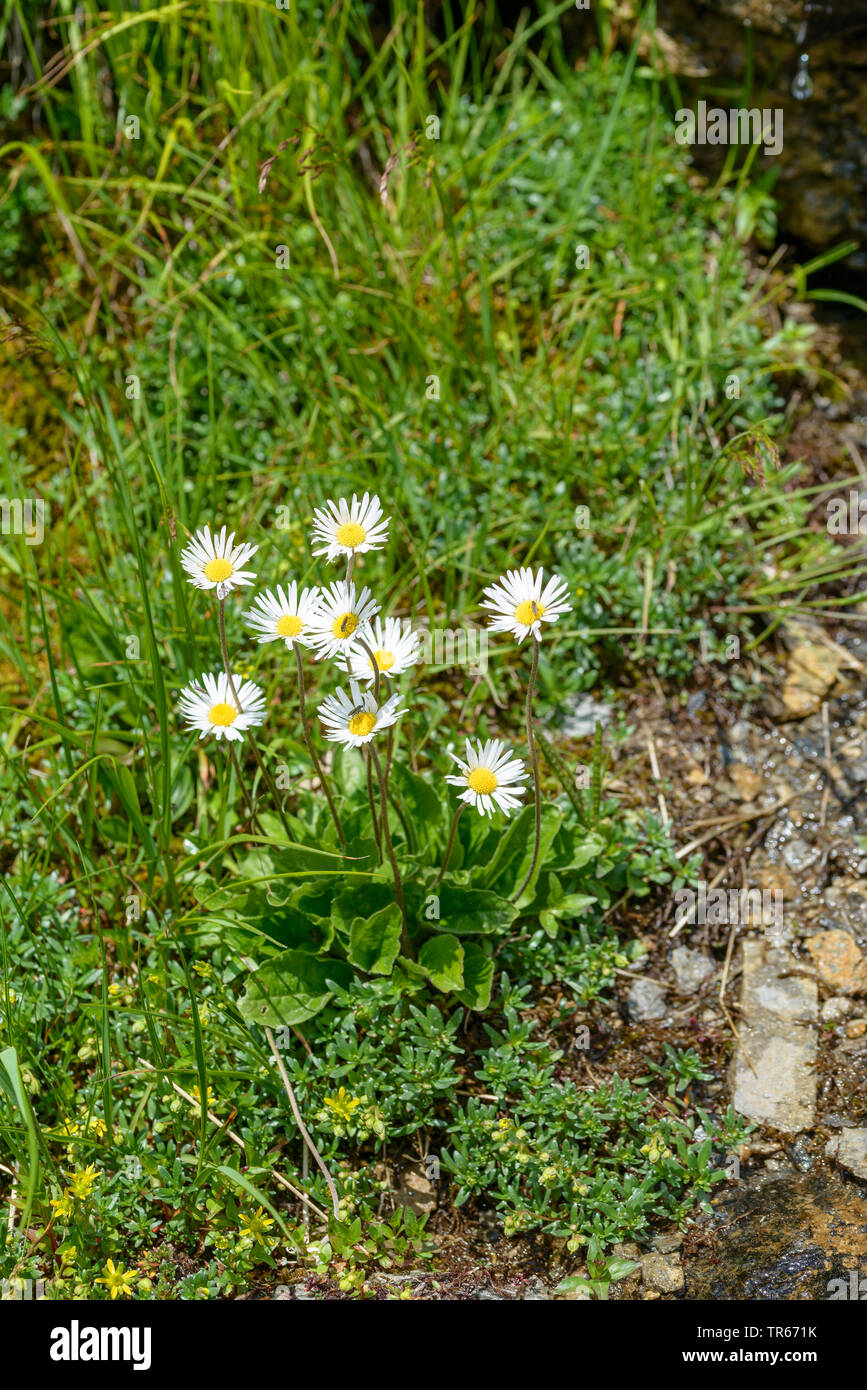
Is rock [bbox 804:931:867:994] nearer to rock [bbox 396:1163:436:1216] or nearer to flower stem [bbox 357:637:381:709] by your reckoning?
rock [bbox 396:1163:436:1216]

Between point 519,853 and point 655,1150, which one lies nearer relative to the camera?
point 655,1150

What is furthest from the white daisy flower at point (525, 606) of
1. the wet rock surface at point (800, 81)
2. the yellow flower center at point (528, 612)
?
the wet rock surface at point (800, 81)

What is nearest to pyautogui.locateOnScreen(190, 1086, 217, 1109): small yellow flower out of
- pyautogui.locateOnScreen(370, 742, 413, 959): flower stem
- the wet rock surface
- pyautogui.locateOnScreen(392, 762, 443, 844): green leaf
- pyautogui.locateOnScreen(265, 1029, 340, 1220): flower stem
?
pyautogui.locateOnScreen(265, 1029, 340, 1220): flower stem

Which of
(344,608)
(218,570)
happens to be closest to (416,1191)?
(344,608)

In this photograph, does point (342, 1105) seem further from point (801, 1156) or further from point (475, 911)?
point (801, 1156)

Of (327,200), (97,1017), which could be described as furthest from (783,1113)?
(327,200)

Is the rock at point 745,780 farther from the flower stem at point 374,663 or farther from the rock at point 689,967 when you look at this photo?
the flower stem at point 374,663

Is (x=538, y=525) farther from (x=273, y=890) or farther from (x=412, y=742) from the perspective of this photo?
(x=273, y=890)
